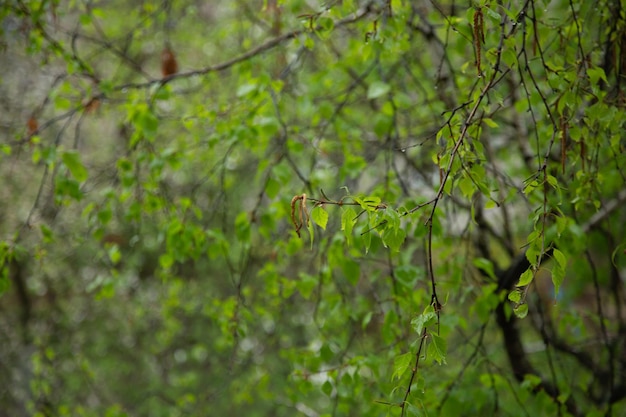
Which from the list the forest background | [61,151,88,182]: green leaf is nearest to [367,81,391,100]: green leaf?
the forest background

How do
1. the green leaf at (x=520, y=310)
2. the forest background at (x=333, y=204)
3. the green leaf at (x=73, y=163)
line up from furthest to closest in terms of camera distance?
the green leaf at (x=73, y=163) < the forest background at (x=333, y=204) < the green leaf at (x=520, y=310)

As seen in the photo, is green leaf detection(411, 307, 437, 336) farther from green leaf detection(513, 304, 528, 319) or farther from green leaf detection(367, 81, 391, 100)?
green leaf detection(367, 81, 391, 100)

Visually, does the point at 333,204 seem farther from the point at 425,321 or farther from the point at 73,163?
the point at 73,163

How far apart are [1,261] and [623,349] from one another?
299 centimetres

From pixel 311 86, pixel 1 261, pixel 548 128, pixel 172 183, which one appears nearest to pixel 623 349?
pixel 548 128

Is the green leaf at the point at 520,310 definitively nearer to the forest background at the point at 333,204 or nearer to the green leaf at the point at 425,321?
the forest background at the point at 333,204

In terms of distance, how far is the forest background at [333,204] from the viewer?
1697mm

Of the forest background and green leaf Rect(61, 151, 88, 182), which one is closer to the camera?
the forest background

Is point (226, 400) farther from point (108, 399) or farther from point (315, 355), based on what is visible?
point (315, 355)

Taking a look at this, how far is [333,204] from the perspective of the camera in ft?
5.14

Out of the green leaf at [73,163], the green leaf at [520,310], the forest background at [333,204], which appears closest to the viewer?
the green leaf at [520,310]

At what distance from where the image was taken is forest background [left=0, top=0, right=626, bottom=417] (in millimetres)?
1697

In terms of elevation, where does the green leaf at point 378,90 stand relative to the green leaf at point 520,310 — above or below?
above

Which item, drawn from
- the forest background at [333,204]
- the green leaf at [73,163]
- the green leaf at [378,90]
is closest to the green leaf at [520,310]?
the forest background at [333,204]
